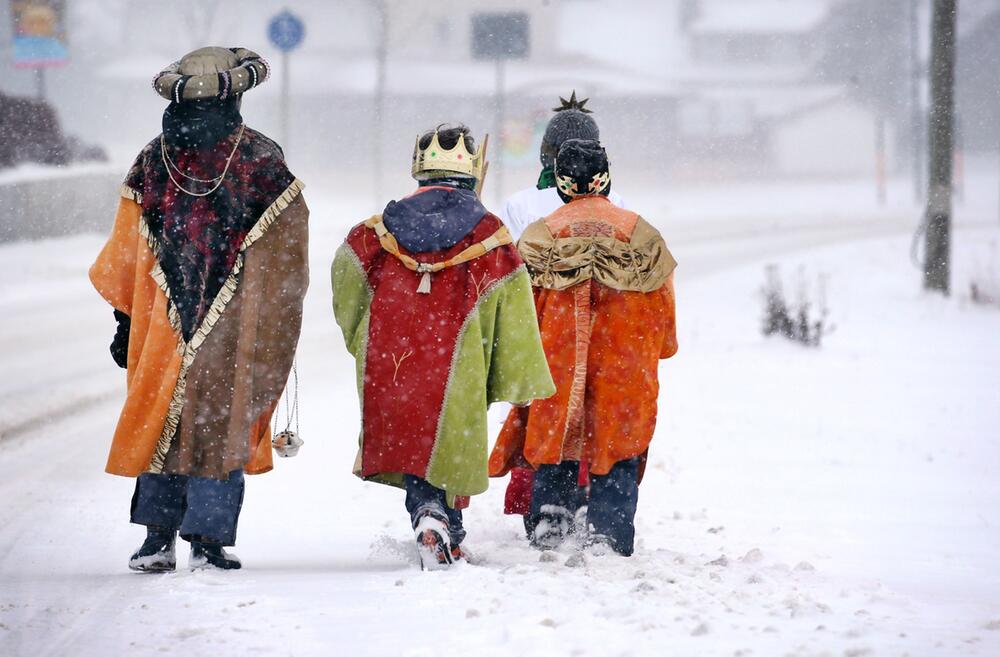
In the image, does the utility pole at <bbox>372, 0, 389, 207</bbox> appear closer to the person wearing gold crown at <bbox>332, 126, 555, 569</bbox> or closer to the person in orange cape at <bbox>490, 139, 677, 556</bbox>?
the person in orange cape at <bbox>490, 139, 677, 556</bbox>

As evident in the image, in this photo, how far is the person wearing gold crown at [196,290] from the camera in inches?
191

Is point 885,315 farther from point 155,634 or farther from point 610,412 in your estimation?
point 155,634

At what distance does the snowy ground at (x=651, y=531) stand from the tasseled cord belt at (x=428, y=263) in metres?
1.10

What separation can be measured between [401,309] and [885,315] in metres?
10.7

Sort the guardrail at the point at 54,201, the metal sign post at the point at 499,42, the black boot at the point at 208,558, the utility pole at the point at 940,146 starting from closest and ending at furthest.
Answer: the black boot at the point at 208,558
the utility pole at the point at 940,146
the guardrail at the point at 54,201
the metal sign post at the point at 499,42

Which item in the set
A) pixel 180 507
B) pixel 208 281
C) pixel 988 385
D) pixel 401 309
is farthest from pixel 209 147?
pixel 988 385

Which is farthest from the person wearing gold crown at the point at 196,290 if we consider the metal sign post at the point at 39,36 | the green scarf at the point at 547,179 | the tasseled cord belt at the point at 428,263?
the metal sign post at the point at 39,36

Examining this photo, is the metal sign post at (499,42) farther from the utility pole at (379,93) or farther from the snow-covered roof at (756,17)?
the snow-covered roof at (756,17)

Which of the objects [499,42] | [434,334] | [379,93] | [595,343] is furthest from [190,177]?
[499,42]

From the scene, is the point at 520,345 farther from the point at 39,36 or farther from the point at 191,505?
the point at 39,36

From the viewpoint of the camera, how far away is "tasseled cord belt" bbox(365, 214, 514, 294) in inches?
199

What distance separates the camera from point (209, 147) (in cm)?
490

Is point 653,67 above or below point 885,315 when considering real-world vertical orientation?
above

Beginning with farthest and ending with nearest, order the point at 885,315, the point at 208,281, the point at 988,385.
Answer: the point at 885,315, the point at 988,385, the point at 208,281
